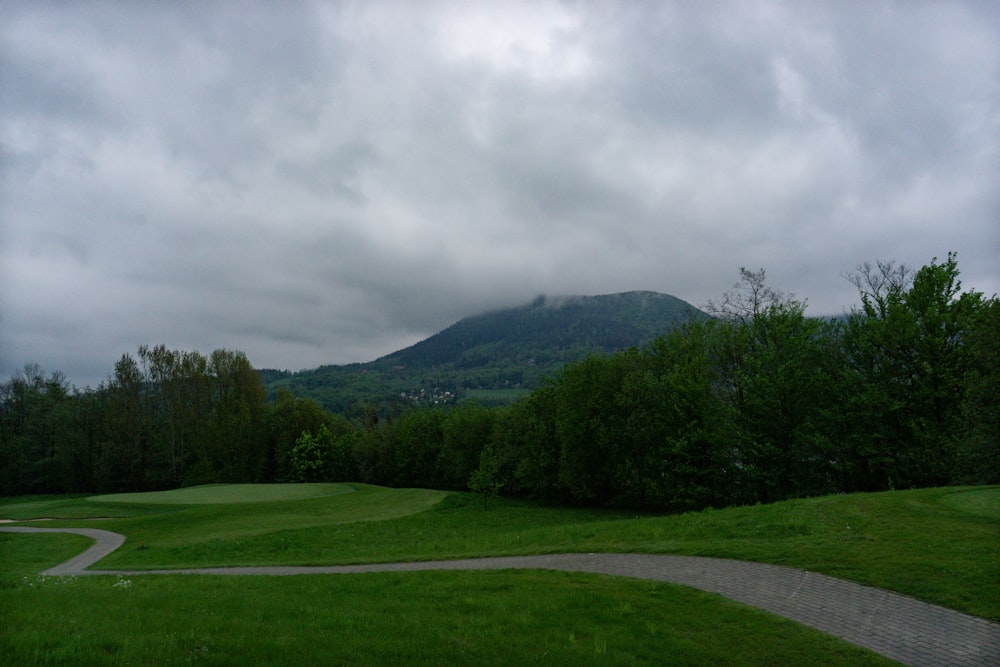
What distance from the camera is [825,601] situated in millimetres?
10172

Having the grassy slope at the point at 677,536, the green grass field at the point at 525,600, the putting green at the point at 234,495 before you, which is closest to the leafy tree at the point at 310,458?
the putting green at the point at 234,495

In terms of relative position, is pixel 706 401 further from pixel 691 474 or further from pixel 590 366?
pixel 590 366

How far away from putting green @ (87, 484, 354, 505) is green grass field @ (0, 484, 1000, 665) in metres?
20.9

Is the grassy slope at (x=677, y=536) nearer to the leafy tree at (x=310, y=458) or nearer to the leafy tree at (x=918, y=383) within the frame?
the leafy tree at (x=918, y=383)

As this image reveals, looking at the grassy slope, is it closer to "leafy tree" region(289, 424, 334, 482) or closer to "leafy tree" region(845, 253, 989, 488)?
"leafy tree" region(845, 253, 989, 488)

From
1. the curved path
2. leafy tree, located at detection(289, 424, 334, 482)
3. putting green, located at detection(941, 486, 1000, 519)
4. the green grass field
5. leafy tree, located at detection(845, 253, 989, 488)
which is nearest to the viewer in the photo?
the green grass field

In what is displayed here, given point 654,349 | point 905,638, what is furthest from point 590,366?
point 905,638

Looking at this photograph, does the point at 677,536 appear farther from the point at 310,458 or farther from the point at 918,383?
the point at 310,458

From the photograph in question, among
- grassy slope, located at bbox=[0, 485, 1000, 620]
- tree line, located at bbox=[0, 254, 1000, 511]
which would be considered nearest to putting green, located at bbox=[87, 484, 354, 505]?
grassy slope, located at bbox=[0, 485, 1000, 620]

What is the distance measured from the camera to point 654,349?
4356cm

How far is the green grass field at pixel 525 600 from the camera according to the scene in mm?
7238

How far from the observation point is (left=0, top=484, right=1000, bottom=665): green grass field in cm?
724

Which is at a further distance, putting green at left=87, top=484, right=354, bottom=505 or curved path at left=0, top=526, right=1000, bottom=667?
putting green at left=87, top=484, right=354, bottom=505

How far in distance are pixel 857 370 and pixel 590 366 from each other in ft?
58.6
